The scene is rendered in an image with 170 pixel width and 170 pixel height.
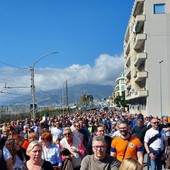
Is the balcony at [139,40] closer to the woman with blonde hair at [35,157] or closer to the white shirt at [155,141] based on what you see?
the white shirt at [155,141]

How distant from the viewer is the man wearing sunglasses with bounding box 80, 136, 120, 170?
5164 millimetres

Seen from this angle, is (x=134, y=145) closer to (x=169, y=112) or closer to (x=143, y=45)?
(x=169, y=112)

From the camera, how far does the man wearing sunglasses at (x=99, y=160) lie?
516 centimetres

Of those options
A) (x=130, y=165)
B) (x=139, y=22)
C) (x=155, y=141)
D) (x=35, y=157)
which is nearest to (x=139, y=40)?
(x=139, y=22)

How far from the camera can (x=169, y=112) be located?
5312 centimetres

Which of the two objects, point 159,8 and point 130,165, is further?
point 159,8

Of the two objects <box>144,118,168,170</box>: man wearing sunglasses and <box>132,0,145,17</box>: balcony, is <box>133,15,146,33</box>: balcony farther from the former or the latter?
<box>144,118,168,170</box>: man wearing sunglasses

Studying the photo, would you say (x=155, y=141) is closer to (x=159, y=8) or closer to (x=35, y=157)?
(x=35, y=157)

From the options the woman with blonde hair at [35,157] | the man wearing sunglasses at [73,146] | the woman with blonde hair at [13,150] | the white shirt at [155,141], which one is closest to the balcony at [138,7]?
the white shirt at [155,141]

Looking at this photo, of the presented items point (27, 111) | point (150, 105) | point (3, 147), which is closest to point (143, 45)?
point (150, 105)

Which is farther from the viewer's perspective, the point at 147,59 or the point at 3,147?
the point at 147,59

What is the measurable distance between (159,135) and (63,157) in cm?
355

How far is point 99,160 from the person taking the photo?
525 cm

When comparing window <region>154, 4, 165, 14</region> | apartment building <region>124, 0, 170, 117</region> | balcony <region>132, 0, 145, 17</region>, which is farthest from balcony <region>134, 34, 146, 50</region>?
balcony <region>132, 0, 145, 17</region>
